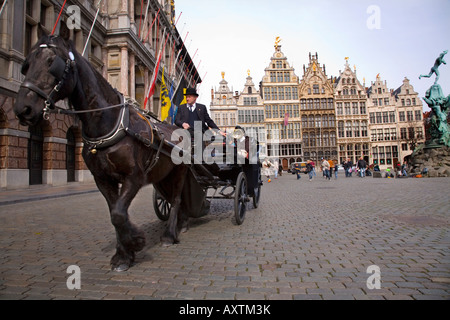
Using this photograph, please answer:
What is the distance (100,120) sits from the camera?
2.75m

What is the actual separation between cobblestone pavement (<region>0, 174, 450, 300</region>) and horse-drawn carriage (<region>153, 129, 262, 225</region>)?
0.37 m

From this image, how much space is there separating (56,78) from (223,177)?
150 inches

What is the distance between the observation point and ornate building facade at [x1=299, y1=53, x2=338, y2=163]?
5381cm

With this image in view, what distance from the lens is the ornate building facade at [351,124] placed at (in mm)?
54562

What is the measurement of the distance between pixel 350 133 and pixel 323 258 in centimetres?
5809

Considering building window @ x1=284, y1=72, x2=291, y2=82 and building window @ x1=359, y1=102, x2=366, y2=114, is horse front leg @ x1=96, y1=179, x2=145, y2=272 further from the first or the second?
building window @ x1=359, y1=102, x2=366, y2=114

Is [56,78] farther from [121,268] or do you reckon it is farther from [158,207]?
[158,207]

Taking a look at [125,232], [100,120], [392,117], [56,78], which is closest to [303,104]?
[392,117]

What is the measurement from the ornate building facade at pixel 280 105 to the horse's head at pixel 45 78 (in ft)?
172

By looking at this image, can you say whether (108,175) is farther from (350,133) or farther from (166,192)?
(350,133)

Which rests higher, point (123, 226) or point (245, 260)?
point (123, 226)

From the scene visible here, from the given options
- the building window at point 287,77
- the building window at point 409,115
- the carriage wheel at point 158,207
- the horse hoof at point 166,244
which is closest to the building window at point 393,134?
the building window at point 409,115

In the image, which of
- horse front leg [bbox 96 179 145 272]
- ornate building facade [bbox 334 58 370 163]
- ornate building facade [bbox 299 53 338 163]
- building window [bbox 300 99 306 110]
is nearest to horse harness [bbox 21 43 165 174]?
horse front leg [bbox 96 179 145 272]

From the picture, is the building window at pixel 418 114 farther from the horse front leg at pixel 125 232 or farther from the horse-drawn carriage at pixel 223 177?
the horse front leg at pixel 125 232
